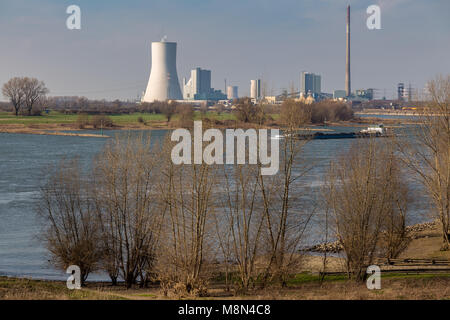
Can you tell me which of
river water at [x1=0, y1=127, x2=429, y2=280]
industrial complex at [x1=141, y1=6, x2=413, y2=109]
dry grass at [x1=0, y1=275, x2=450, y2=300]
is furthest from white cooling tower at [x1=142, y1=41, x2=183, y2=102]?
dry grass at [x1=0, y1=275, x2=450, y2=300]

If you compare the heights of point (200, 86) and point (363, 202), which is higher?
point (200, 86)

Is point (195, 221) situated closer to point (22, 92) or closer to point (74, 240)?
point (74, 240)

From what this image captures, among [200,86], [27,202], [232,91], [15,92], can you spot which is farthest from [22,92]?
[232,91]

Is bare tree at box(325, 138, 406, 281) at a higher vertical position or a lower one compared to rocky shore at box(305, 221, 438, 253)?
higher

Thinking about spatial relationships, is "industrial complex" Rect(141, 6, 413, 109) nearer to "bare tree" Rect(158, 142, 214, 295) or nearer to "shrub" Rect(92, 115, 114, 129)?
"bare tree" Rect(158, 142, 214, 295)

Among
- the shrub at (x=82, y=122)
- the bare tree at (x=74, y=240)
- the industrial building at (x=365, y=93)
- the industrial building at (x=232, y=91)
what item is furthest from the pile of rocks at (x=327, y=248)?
the industrial building at (x=232, y=91)

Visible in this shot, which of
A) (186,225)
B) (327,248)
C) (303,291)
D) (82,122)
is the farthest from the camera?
(82,122)

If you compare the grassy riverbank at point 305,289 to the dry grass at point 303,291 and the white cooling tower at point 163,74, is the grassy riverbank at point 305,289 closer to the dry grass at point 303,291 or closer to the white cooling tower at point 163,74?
the dry grass at point 303,291
